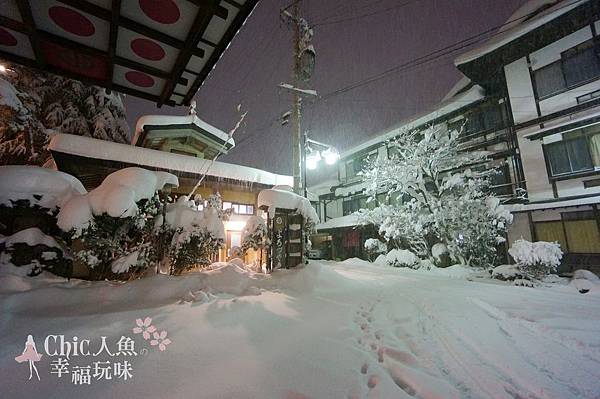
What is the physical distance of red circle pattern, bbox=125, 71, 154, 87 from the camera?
3.21 m

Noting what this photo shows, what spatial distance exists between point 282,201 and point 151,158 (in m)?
7.11

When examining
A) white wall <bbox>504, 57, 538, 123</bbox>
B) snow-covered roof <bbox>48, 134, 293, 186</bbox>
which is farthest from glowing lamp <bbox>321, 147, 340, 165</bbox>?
white wall <bbox>504, 57, 538, 123</bbox>

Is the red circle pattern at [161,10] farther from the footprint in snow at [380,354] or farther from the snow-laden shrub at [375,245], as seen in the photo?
the snow-laden shrub at [375,245]

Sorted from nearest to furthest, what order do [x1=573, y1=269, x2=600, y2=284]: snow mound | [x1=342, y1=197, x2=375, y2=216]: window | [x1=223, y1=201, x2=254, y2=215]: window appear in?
[x1=573, y1=269, x2=600, y2=284]: snow mound, [x1=223, y1=201, x2=254, y2=215]: window, [x1=342, y1=197, x2=375, y2=216]: window

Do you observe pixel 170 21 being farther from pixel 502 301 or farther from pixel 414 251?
pixel 414 251

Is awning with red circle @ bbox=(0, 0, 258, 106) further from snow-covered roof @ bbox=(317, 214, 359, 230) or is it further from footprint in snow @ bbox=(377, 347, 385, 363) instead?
snow-covered roof @ bbox=(317, 214, 359, 230)

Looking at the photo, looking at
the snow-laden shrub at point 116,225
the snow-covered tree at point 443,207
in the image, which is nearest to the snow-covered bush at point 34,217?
the snow-laden shrub at point 116,225

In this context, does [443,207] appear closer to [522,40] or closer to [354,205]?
[522,40]

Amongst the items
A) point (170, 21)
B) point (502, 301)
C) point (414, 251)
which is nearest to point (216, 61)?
point (170, 21)

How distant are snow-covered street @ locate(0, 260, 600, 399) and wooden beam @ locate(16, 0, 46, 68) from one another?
10.9 ft

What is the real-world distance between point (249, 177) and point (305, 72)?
6303mm

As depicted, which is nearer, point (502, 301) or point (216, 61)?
point (216, 61)

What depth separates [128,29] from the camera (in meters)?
2.57

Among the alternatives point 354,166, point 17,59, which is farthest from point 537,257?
point 354,166
